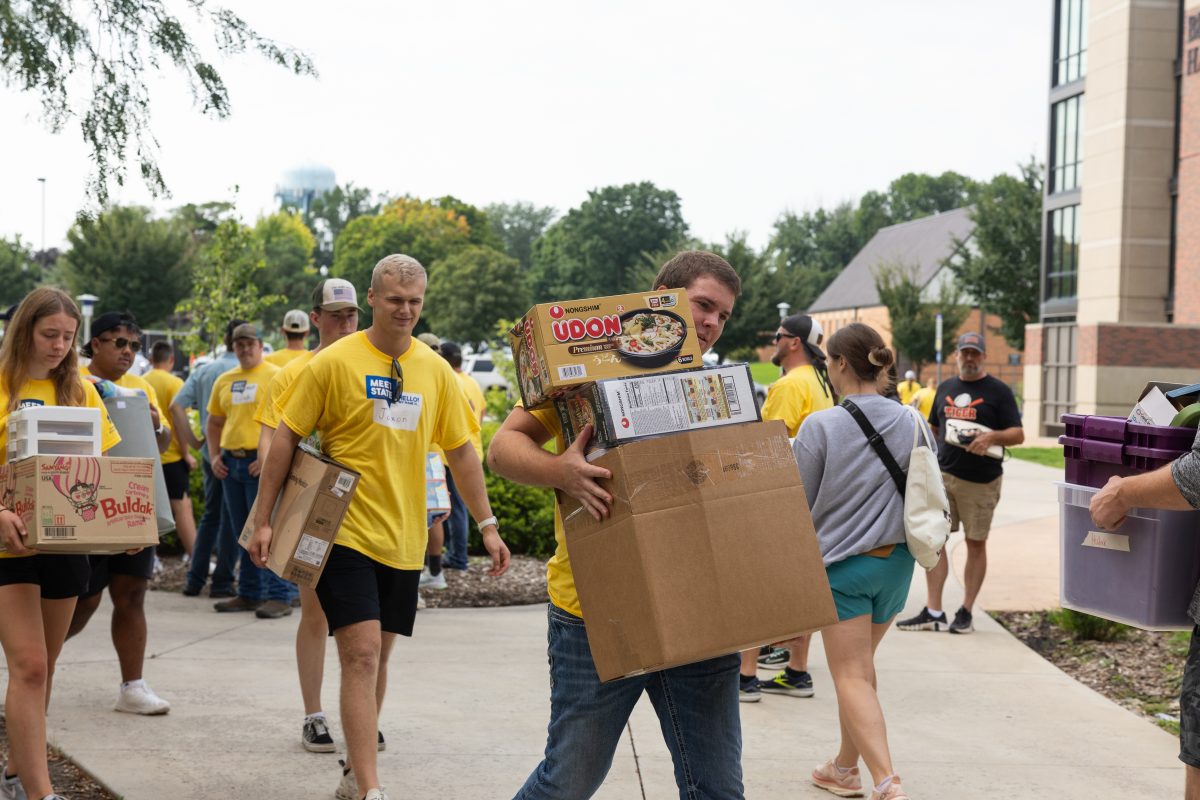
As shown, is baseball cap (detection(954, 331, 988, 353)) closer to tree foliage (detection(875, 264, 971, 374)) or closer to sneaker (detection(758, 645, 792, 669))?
sneaker (detection(758, 645, 792, 669))

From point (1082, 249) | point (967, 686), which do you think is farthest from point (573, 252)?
point (967, 686)

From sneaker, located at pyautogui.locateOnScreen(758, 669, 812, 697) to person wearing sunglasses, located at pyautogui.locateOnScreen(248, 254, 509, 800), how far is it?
2514 millimetres

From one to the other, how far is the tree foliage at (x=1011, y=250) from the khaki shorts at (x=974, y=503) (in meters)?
39.8

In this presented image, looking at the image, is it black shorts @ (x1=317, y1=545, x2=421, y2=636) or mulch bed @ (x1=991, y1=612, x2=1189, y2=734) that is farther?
mulch bed @ (x1=991, y1=612, x2=1189, y2=734)

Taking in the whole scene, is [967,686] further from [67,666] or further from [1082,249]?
[1082,249]

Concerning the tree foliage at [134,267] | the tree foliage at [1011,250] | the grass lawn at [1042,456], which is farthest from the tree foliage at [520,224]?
the grass lawn at [1042,456]

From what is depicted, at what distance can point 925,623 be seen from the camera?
8414mm

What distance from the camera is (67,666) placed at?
660cm

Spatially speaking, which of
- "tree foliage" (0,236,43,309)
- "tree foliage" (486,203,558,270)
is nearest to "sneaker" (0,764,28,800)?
"tree foliage" (0,236,43,309)

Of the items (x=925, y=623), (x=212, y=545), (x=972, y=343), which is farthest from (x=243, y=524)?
(x=972, y=343)

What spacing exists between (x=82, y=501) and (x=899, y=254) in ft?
237

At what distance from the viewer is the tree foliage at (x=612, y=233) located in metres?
91.1

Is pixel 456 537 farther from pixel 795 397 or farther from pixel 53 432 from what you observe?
pixel 53 432

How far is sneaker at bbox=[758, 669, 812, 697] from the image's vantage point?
21.5 feet
